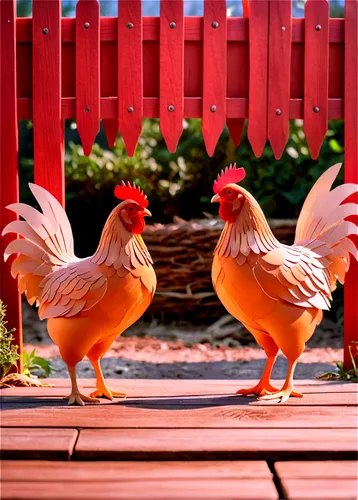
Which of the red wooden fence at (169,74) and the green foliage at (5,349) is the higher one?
the red wooden fence at (169,74)

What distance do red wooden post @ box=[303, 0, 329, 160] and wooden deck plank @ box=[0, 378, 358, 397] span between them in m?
1.20

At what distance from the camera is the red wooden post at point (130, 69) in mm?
3449

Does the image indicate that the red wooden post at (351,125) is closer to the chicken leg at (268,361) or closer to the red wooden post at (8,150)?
the chicken leg at (268,361)

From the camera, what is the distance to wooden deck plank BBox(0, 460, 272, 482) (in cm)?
221

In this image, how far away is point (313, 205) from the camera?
10.8ft

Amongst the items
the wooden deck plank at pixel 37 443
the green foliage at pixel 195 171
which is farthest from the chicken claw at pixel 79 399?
the green foliage at pixel 195 171

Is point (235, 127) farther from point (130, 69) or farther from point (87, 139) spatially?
point (87, 139)

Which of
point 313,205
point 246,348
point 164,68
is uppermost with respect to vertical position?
point 164,68

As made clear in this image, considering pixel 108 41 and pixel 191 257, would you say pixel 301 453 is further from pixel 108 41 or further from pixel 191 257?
pixel 191 257

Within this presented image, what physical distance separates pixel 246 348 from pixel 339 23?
2.89 meters

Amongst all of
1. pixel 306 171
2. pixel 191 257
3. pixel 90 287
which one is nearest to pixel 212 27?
pixel 90 287

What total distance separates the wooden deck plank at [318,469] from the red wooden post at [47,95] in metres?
1.88

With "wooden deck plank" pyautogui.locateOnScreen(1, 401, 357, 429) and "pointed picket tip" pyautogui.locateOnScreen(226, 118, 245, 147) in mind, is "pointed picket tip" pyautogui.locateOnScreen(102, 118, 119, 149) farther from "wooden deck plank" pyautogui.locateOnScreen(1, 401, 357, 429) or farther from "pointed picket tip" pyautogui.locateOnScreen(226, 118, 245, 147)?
"wooden deck plank" pyautogui.locateOnScreen(1, 401, 357, 429)

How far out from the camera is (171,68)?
3.50 meters
